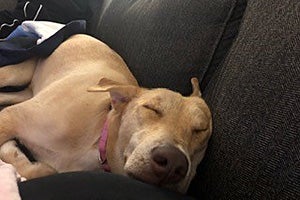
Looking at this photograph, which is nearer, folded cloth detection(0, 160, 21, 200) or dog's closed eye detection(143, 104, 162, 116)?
folded cloth detection(0, 160, 21, 200)

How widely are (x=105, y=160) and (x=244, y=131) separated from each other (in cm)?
46

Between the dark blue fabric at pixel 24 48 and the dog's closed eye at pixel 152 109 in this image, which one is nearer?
the dog's closed eye at pixel 152 109

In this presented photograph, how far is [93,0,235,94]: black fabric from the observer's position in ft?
4.52

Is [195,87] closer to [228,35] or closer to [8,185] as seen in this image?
[228,35]

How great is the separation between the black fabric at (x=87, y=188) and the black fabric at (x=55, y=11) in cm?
139

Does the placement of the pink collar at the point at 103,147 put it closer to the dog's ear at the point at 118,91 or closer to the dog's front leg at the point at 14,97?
the dog's ear at the point at 118,91

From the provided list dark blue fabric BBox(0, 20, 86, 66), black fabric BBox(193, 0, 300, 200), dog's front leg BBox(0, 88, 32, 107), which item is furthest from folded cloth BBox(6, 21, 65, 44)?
black fabric BBox(193, 0, 300, 200)

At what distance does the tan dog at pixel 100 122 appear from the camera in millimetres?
1074

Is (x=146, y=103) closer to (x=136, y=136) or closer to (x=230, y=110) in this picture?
(x=136, y=136)

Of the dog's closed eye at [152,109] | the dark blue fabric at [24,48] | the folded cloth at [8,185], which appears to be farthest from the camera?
the dark blue fabric at [24,48]

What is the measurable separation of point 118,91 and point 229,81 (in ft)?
1.05

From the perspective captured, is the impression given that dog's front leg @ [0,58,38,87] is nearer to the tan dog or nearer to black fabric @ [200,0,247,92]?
the tan dog

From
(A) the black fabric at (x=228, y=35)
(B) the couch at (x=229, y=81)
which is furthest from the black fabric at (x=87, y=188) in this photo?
(A) the black fabric at (x=228, y=35)

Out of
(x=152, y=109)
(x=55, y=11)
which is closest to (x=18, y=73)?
(x=55, y=11)
